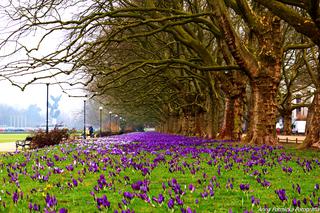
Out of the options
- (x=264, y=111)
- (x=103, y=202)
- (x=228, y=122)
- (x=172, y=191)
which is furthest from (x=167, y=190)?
(x=228, y=122)

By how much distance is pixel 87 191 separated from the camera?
6.04 m

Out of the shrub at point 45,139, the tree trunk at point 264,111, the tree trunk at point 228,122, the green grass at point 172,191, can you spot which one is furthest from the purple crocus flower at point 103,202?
the shrub at point 45,139

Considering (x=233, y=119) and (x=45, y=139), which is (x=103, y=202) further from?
(x=45, y=139)

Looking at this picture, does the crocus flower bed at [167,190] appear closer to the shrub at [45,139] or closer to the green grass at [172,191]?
the green grass at [172,191]

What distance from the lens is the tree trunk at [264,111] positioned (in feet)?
53.3

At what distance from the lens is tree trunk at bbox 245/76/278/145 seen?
53.3 ft

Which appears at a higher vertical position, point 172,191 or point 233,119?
point 233,119

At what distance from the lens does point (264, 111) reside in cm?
1636

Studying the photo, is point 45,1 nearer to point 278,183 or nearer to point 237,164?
point 237,164

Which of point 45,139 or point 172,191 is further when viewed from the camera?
point 45,139

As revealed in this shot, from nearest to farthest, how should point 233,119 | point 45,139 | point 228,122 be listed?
point 233,119 < point 228,122 < point 45,139

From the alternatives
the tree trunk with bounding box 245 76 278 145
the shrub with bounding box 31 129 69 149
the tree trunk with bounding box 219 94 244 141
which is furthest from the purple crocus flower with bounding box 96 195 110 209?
the shrub with bounding box 31 129 69 149

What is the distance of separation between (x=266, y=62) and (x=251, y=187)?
1077 cm

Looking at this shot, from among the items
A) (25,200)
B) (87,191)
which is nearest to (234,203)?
(87,191)
